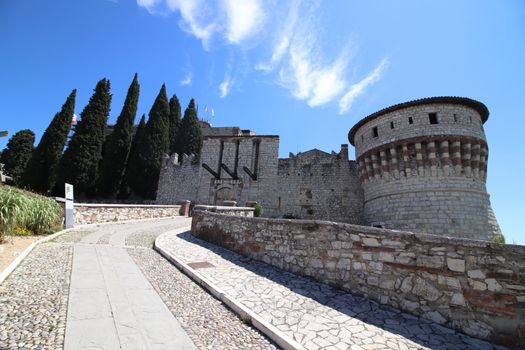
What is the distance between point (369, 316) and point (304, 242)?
7.64 feet

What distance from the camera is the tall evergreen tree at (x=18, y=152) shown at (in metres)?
34.5

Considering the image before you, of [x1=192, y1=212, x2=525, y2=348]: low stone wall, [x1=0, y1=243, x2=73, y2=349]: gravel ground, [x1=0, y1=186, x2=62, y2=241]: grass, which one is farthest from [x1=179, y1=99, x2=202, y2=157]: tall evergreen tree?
[x1=192, y1=212, x2=525, y2=348]: low stone wall

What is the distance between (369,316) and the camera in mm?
4293

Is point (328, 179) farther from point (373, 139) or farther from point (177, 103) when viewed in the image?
point (177, 103)

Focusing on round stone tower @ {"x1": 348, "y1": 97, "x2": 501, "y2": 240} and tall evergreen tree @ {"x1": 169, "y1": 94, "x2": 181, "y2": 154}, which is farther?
tall evergreen tree @ {"x1": 169, "y1": 94, "x2": 181, "y2": 154}

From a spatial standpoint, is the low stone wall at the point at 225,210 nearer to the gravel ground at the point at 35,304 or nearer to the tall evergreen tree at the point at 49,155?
the gravel ground at the point at 35,304

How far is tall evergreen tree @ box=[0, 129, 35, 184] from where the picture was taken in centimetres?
3453

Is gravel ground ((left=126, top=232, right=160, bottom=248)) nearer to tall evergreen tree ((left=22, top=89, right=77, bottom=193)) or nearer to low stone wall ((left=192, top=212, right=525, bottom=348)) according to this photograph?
low stone wall ((left=192, top=212, right=525, bottom=348))

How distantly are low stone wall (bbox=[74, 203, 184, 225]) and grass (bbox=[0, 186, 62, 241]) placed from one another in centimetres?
121

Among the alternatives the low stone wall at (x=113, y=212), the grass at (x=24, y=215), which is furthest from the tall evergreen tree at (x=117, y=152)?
the grass at (x=24, y=215)

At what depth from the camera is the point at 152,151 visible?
2709cm

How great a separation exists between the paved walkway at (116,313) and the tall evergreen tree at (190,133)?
2530cm

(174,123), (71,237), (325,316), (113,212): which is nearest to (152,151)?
(174,123)

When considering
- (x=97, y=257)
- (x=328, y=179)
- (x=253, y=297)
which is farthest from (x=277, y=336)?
(x=328, y=179)
